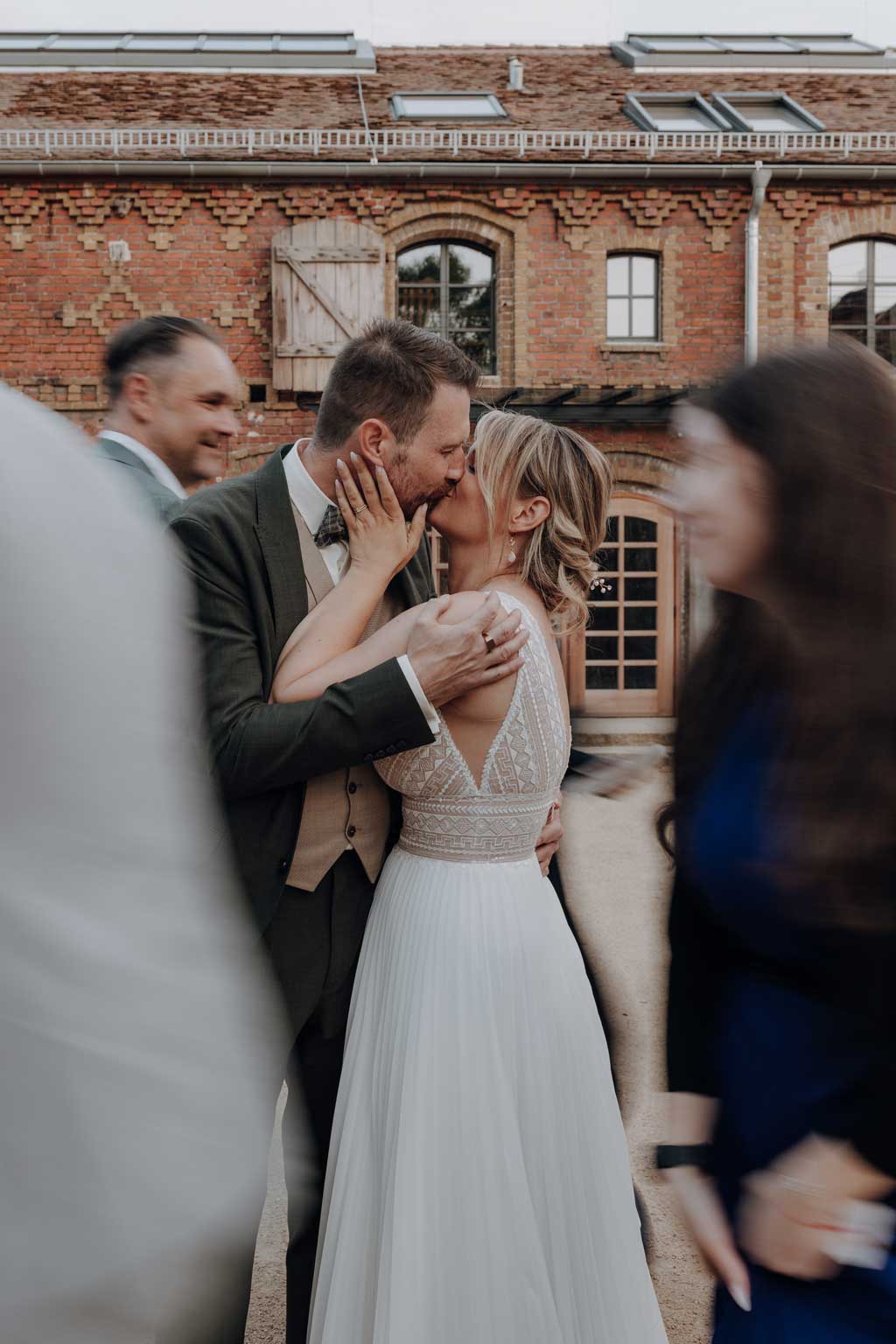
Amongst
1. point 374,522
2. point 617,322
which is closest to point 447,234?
point 617,322

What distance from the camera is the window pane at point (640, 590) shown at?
1264cm

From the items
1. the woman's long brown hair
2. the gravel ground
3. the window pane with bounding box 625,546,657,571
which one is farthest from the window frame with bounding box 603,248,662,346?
the woman's long brown hair

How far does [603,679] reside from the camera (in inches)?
500

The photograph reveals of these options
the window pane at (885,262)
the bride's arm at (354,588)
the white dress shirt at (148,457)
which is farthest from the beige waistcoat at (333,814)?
the window pane at (885,262)

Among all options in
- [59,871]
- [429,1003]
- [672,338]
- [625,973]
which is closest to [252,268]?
[672,338]

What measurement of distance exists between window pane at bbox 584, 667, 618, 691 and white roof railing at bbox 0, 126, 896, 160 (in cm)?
593

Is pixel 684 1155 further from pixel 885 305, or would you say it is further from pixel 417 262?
pixel 885 305

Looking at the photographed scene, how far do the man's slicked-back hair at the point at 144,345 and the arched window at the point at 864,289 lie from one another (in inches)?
451

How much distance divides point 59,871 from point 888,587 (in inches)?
39.5

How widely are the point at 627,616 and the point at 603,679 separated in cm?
81

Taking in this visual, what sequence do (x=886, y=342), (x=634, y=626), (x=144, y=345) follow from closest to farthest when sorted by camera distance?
1. (x=144, y=345)
2. (x=634, y=626)
3. (x=886, y=342)

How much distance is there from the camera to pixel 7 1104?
0.73 m

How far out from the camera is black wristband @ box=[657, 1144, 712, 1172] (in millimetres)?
1490

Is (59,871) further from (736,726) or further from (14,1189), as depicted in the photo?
(736,726)
